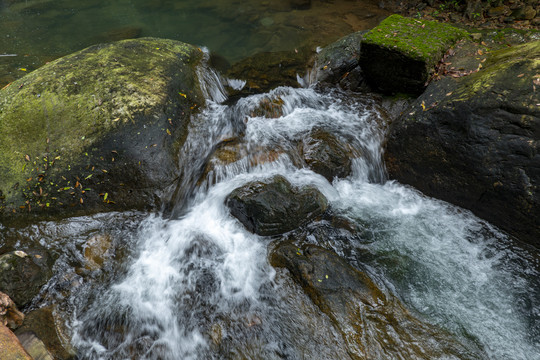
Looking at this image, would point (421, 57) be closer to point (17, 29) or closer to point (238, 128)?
point (238, 128)

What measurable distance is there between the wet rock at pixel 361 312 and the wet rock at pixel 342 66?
Answer: 461cm

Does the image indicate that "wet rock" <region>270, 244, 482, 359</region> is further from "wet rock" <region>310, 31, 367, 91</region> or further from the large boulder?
"wet rock" <region>310, 31, 367, 91</region>

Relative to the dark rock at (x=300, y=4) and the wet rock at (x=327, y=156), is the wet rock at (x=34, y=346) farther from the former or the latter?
the dark rock at (x=300, y=4)

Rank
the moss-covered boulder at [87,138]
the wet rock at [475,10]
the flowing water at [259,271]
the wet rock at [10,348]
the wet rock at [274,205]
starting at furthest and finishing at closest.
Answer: the wet rock at [475,10], the moss-covered boulder at [87,138], the wet rock at [274,205], the flowing water at [259,271], the wet rock at [10,348]

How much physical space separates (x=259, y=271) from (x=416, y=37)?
5.48 metres

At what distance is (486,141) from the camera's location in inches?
182

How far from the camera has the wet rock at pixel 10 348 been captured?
8.82ft

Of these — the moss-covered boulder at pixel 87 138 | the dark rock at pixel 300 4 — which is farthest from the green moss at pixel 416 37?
the dark rock at pixel 300 4

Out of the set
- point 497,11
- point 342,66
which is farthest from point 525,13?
point 342,66

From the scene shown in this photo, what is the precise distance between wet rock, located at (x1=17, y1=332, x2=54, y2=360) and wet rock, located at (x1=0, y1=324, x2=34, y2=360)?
0.66 meters

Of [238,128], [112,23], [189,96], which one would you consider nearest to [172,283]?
[238,128]

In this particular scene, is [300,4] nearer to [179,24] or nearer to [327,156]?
[179,24]

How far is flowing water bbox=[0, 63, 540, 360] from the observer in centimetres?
378

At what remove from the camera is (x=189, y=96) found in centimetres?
660
